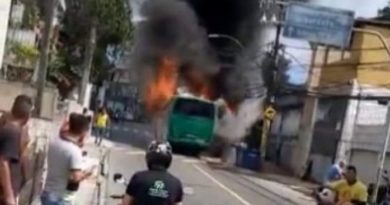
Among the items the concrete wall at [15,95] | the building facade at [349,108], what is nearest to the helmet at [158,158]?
the concrete wall at [15,95]

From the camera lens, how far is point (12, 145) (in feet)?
25.7

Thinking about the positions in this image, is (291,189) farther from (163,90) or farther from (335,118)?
(163,90)

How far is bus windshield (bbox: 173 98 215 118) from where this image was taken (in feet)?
150

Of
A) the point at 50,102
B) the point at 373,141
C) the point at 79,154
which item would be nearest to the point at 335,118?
the point at 373,141

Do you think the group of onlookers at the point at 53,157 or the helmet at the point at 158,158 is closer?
the helmet at the point at 158,158

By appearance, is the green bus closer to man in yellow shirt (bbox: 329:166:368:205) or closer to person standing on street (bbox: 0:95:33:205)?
man in yellow shirt (bbox: 329:166:368:205)

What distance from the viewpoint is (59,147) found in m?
7.90

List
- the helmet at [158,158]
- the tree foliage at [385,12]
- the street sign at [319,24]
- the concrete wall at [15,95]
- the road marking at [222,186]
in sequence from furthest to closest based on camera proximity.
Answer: the tree foliage at [385,12], the street sign at [319,24], the road marking at [222,186], the concrete wall at [15,95], the helmet at [158,158]

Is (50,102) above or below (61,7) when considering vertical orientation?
below

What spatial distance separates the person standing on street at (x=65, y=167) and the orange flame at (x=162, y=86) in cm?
4540

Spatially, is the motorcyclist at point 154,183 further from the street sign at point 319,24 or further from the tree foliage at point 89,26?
the tree foliage at point 89,26

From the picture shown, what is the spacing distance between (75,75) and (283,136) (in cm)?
1725

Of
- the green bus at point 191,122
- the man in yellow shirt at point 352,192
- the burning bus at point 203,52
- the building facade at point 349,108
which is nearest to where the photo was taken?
the man in yellow shirt at point 352,192

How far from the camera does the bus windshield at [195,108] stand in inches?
1795
